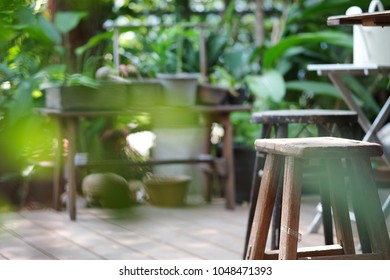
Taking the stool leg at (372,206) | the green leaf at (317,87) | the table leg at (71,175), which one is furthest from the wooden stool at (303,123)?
the green leaf at (317,87)

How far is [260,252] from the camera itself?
5.08 feet

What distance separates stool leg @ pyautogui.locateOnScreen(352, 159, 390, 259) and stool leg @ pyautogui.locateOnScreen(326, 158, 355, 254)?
0.04 meters

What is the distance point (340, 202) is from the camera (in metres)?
1.54

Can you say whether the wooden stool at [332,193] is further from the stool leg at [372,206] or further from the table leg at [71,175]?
the table leg at [71,175]

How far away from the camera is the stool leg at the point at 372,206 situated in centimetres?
140

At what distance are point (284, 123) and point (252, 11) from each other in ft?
8.95

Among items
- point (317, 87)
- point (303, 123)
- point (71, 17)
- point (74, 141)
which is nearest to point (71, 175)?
point (74, 141)

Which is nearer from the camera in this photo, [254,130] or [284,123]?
[284,123]

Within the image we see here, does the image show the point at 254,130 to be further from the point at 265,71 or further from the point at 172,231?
the point at 172,231
